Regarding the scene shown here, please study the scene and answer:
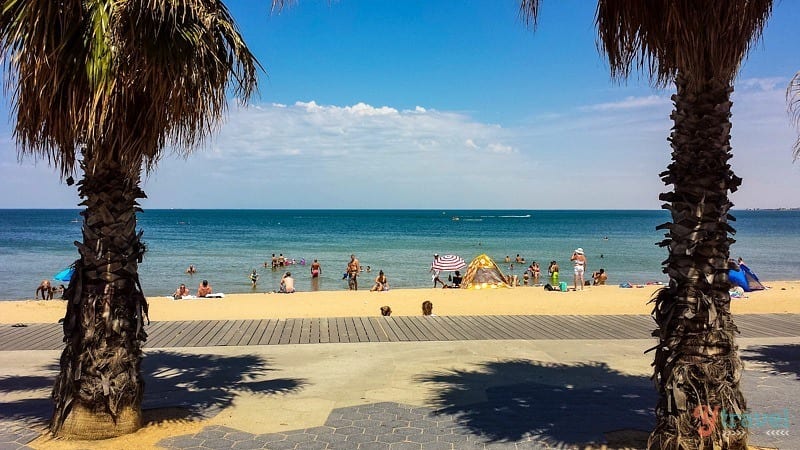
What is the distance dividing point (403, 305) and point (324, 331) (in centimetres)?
562

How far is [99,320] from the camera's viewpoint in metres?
5.18

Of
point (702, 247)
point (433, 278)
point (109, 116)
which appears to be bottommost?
point (433, 278)

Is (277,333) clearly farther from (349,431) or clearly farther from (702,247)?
(702,247)

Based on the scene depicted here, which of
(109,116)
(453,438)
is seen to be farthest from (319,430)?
(109,116)

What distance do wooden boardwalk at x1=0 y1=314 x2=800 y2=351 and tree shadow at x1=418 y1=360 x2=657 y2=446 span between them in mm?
2359

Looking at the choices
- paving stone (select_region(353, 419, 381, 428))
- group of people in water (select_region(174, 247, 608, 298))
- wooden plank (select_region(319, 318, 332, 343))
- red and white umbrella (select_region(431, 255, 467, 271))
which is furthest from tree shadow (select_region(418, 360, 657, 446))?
red and white umbrella (select_region(431, 255, 467, 271))

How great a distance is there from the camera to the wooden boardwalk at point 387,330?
32.6ft

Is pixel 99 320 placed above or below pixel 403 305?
above

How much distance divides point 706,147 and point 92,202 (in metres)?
5.31

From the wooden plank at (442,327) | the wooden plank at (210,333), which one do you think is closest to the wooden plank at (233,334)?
the wooden plank at (210,333)

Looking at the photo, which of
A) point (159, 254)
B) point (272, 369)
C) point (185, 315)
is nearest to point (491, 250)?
point (159, 254)

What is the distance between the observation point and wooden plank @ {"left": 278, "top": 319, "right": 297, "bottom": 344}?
9951mm

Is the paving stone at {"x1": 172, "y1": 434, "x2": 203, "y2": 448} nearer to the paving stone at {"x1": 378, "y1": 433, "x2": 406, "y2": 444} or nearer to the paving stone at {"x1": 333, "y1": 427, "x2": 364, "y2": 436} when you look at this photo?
the paving stone at {"x1": 333, "y1": 427, "x2": 364, "y2": 436}

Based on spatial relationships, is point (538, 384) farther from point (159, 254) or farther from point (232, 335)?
point (159, 254)
